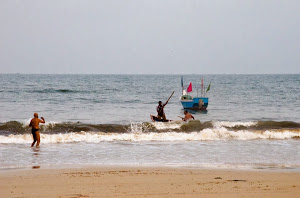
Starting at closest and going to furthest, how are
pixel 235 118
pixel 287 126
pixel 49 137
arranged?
pixel 49 137, pixel 287 126, pixel 235 118

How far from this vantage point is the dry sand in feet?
25.0

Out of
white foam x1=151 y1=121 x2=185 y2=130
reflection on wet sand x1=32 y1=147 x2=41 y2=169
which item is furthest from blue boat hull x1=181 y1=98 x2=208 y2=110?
reflection on wet sand x1=32 y1=147 x2=41 y2=169

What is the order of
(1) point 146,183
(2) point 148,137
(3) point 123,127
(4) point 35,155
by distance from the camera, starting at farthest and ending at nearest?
(3) point 123,127
(2) point 148,137
(4) point 35,155
(1) point 146,183

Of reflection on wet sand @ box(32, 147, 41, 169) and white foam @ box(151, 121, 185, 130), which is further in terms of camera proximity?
white foam @ box(151, 121, 185, 130)

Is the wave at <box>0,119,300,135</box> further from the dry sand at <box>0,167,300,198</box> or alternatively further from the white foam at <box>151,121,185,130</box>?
the dry sand at <box>0,167,300,198</box>

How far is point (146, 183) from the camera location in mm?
8484

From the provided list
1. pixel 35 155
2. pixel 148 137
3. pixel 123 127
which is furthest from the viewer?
pixel 123 127

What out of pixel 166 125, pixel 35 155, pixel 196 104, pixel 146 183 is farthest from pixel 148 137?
pixel 196 104

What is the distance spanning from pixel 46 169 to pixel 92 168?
1.18m

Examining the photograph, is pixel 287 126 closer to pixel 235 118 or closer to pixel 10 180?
pixel 235 118

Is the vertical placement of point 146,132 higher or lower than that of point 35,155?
lower

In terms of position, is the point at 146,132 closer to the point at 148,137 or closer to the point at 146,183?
the point at 148,137

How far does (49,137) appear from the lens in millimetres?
16859

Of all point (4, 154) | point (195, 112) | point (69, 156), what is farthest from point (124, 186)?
point (195, 112)
